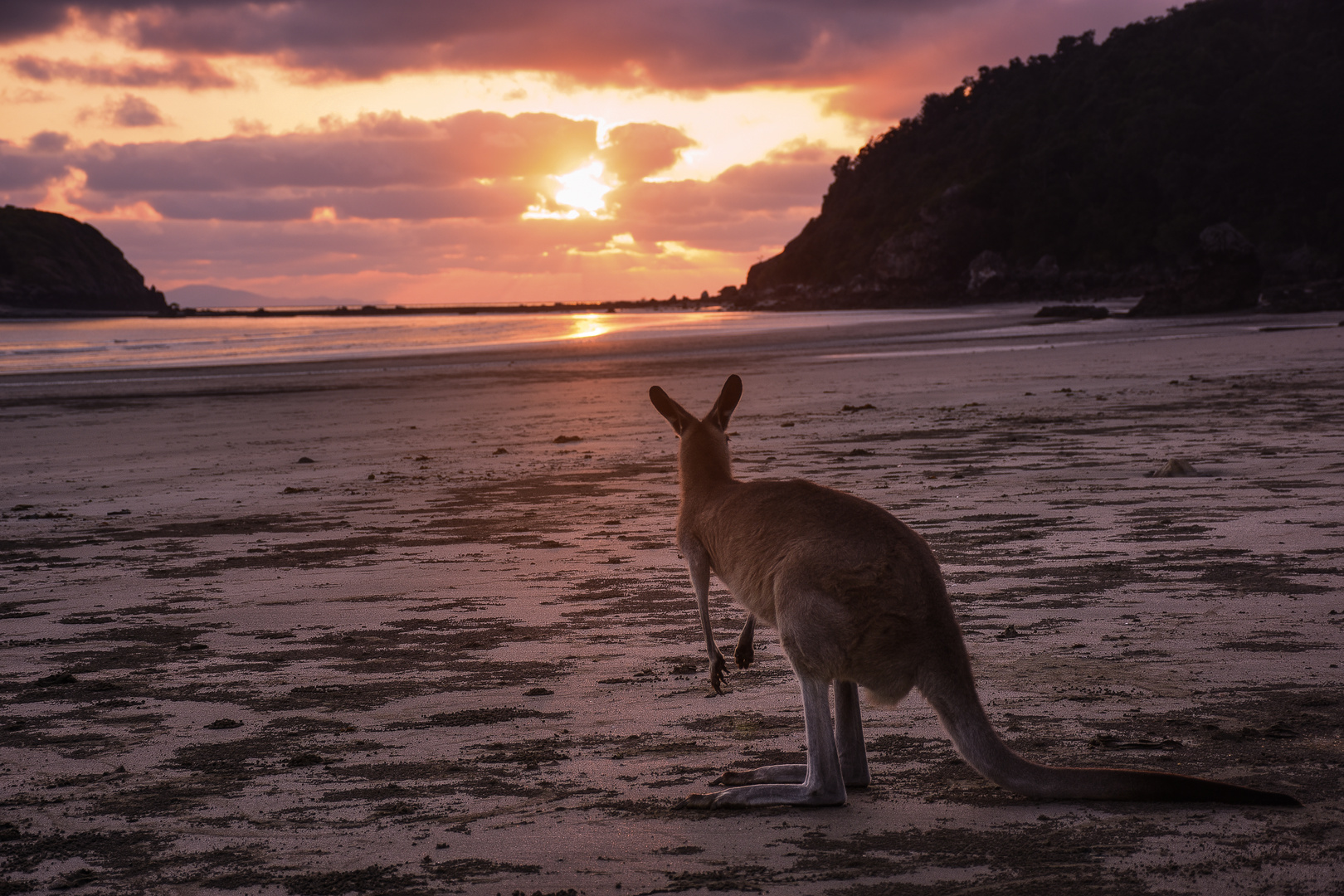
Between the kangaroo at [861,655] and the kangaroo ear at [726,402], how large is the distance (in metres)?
0.71

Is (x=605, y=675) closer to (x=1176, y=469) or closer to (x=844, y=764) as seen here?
(x=844, y=764)

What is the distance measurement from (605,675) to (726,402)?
1.30 meters

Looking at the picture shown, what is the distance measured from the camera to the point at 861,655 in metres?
2.96

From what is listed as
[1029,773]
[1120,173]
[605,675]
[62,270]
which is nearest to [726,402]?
[605,675]

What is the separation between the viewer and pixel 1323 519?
680 centimetres

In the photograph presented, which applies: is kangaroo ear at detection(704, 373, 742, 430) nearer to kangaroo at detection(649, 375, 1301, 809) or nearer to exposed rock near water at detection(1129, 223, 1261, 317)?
kangaroo at detection(649, 375, 1301, 809)

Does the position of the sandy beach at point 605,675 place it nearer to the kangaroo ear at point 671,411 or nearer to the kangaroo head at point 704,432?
the kangaroo head at point 704,432

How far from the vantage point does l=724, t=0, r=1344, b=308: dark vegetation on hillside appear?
7731cm

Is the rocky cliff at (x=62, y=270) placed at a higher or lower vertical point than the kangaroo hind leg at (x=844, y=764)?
higher

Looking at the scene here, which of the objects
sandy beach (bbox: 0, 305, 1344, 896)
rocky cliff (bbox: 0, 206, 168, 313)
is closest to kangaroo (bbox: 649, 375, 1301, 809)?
sandy beach (bbox: 0, 305, 1344, 896)

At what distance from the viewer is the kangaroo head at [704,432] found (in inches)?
159

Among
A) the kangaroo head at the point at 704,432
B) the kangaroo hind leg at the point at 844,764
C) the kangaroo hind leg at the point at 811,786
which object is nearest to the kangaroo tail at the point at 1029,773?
the kangaroo hind leg at the point at 811,786

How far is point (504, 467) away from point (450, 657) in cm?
672

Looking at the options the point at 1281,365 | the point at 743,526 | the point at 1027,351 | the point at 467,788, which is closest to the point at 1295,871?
the point at 743,526
